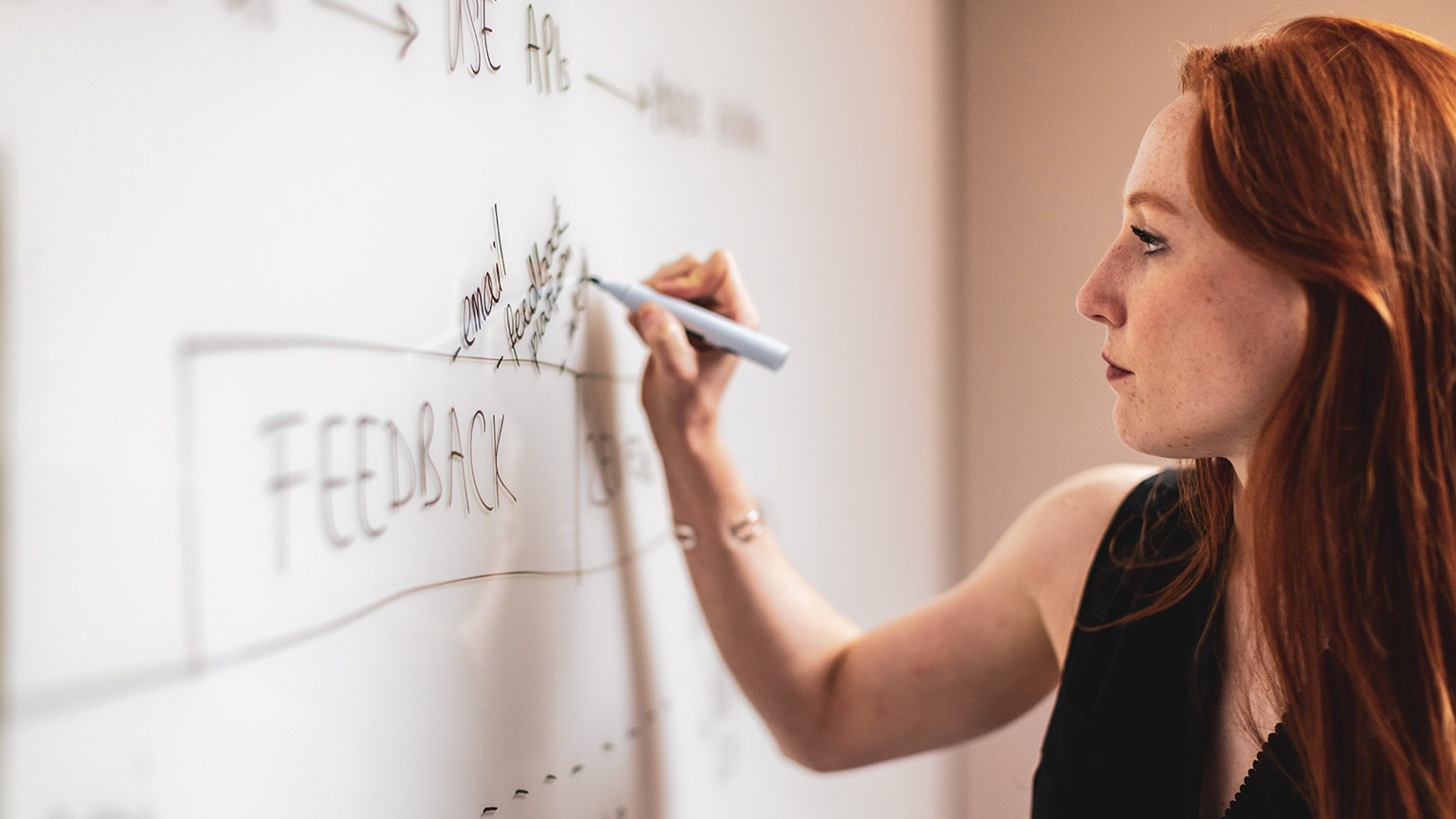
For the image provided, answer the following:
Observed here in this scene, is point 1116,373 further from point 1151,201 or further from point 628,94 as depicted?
point 628,94

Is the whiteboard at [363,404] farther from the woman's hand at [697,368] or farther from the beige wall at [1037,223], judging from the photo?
the beige wall at [1037,223]

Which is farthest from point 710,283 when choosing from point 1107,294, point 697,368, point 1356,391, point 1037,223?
point 1037,223

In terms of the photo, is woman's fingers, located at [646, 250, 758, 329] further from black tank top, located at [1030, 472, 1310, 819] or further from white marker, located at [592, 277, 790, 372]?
black tank top, located at [1030, 472, 1310, 819]

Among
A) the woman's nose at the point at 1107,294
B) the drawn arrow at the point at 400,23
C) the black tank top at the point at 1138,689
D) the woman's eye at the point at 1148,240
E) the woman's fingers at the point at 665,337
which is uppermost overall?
the drawn arrow at the point at 400,23

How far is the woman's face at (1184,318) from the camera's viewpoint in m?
0.48

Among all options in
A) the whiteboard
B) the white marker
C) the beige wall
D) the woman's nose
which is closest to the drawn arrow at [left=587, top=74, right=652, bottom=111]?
the whiteboard

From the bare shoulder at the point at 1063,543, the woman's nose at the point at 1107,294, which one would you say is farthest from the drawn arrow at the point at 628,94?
the bare shoulder at the point at 1063,543

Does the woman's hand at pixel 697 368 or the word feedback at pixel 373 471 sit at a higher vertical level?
the woman's hand at pixel 697 368

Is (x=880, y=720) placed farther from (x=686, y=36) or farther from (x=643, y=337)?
(x=686, y=36)

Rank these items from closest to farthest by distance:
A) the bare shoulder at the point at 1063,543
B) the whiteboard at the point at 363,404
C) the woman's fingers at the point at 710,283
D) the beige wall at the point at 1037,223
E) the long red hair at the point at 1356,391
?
the whiteboard at the point at 363,404, the long red hair at the point at 1356,391, the woman's fingers at the point at 710,283, the bare shoulder at the point at 1063,543, the beige wall at the point at 1037,223

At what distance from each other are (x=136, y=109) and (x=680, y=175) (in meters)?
0.35

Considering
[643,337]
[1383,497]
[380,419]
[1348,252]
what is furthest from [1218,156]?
[380,419]

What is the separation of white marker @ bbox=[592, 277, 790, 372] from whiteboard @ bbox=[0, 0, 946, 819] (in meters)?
0.03

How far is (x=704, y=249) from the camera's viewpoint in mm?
634
